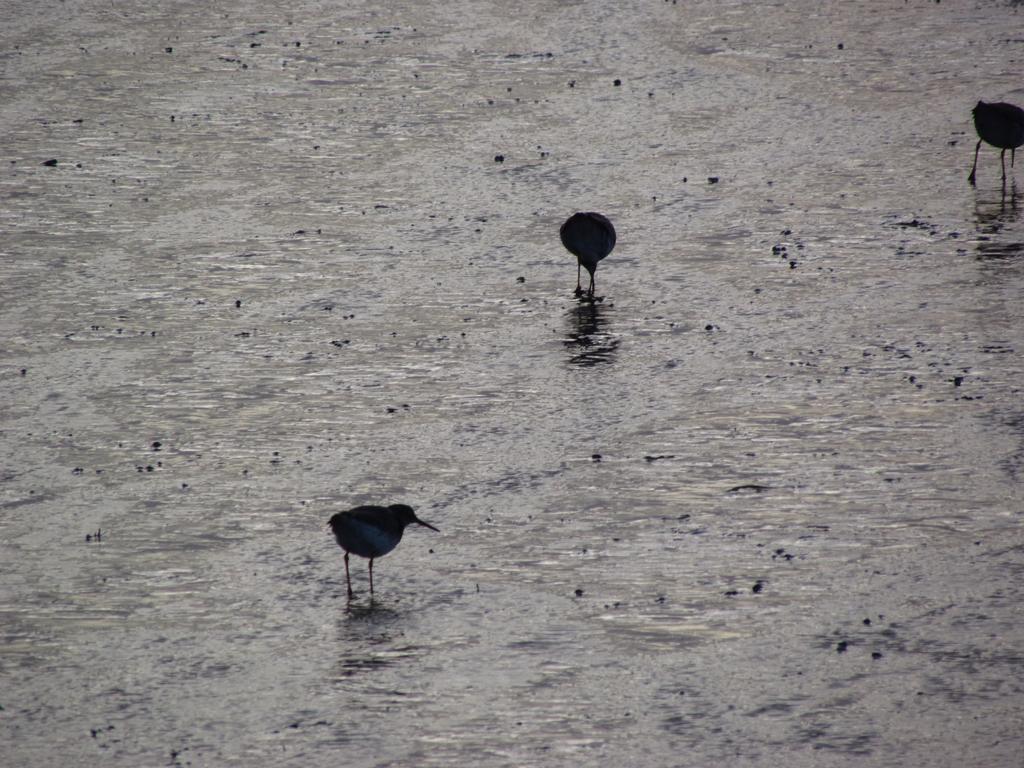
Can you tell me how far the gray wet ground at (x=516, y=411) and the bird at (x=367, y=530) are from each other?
301 mm

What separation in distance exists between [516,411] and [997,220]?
5.75m

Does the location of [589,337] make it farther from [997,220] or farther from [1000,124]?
[1000,124]

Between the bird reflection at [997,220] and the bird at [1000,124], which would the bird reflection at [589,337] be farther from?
the bird at [1000,124]

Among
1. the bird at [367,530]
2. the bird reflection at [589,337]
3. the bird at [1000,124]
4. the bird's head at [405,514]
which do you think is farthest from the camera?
the bird at [1000,124]

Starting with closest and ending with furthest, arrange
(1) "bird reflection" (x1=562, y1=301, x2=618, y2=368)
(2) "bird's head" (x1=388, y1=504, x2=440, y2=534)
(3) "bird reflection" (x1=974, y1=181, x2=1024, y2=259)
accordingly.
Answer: (2) "bird's head" (x1=388, y1=504, x2=440, y2=534) → (1) "bird reflection" (x1=562, y1=301, x2=618, y2=368) → (3) "bird reflection" (x1=974, y1=181, x2=1024, y2=259)

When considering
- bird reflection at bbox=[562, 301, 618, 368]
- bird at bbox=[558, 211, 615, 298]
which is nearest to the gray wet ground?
bird reflection at bbox=[562, 301, 618, 368]

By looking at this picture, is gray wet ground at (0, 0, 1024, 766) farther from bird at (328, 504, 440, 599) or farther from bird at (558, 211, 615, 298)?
bird at (558, 211, 615, 298)

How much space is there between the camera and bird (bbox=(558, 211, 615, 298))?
12.8 m

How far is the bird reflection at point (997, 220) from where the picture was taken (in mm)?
13328

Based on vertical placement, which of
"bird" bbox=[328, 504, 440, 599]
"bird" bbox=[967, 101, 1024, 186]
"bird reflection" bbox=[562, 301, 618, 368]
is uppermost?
"bird" bbox=[967, 101, 1024, 186]

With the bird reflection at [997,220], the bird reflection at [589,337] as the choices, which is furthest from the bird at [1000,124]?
the bird reflection at [589,337]

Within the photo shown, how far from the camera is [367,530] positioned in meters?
8.02

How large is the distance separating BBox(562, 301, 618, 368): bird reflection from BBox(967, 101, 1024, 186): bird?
460 centimetres

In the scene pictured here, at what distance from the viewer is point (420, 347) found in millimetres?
11867
